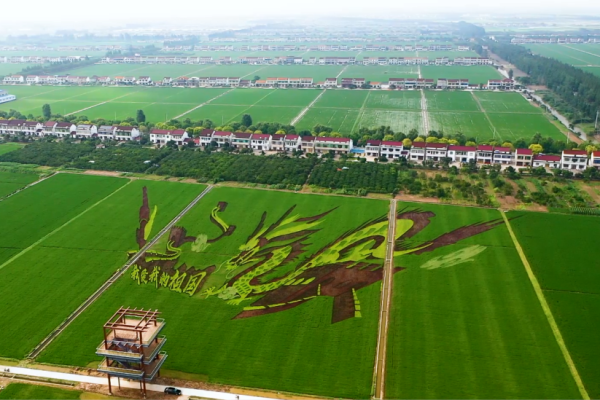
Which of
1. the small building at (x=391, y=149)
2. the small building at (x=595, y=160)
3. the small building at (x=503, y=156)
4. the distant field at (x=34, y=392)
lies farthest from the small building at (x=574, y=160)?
the distant field at (x=34, y=392)

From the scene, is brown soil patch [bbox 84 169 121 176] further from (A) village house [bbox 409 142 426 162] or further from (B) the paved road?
(A) village house [bbox 409 142 426 162]

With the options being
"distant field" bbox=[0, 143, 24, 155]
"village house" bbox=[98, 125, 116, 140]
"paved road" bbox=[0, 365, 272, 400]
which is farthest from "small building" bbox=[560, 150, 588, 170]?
"distant field" bbox=[0, 143, 24, 155]

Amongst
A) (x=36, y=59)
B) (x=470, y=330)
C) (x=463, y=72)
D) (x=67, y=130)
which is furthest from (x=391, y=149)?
(x=36, y=59)

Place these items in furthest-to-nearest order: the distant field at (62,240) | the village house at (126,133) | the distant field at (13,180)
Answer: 1. the village house at (126,133)
2. the distant field at (13,180)
3. the distant field at (62,240)

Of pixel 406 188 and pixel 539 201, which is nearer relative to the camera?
pixel 539 201

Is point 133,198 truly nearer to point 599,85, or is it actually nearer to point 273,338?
point 273,338

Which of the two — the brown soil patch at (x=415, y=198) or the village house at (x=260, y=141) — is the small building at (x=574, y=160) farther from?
the village house at (x=260, y=141)

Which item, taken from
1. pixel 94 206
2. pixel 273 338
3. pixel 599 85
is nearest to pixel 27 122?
pixel 94 206
